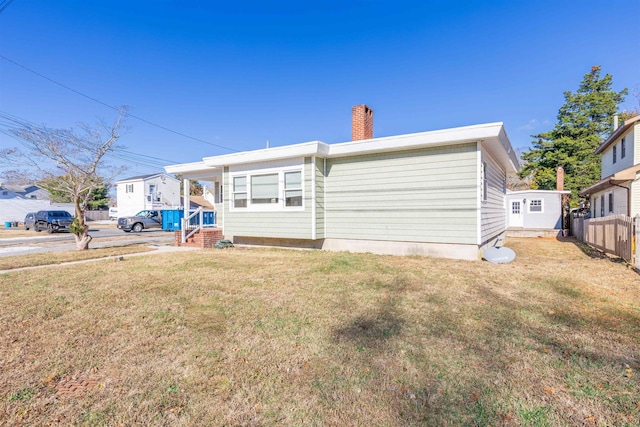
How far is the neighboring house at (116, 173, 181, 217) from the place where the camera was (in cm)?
3391

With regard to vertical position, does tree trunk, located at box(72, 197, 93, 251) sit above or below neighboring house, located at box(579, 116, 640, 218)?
below

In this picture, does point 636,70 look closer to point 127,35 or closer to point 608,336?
point 608,336

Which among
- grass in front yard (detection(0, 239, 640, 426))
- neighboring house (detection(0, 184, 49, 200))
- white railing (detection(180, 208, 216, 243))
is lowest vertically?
grass in front yard (detection(0, 239, 640, 426))

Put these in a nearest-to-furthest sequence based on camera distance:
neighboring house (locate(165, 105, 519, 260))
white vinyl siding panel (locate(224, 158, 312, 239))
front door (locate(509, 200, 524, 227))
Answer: neighboring house (locate(165, 105, 519, 260)) < white vinyl siding panel (locate(224, 158, 312, 239)) < front door (locate(509, 200, 524, 227))

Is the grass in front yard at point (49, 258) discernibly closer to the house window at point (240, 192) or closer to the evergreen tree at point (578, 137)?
the house window at point (240, 192)

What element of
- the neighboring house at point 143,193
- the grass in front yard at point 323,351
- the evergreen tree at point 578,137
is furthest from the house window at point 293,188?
the neighboring house at point 143,193

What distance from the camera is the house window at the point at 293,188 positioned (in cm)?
991

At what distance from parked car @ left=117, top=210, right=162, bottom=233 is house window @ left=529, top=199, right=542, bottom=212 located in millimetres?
27396

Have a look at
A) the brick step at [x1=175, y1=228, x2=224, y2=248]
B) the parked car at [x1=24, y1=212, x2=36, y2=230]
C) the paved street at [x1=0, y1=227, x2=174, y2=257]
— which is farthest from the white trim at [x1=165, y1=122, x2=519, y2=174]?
the parked car at [x1=24, y1=212, x2=36, y2=230]

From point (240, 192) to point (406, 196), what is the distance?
5.92 metres

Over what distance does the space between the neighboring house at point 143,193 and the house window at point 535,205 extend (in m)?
32.4

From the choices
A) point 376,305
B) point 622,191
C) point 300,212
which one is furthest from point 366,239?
point 622,191

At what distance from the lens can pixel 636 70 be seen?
908 inches

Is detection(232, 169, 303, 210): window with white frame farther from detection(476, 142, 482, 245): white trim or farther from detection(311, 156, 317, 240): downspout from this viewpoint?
detection(476, 142, 482, 245): white trim
